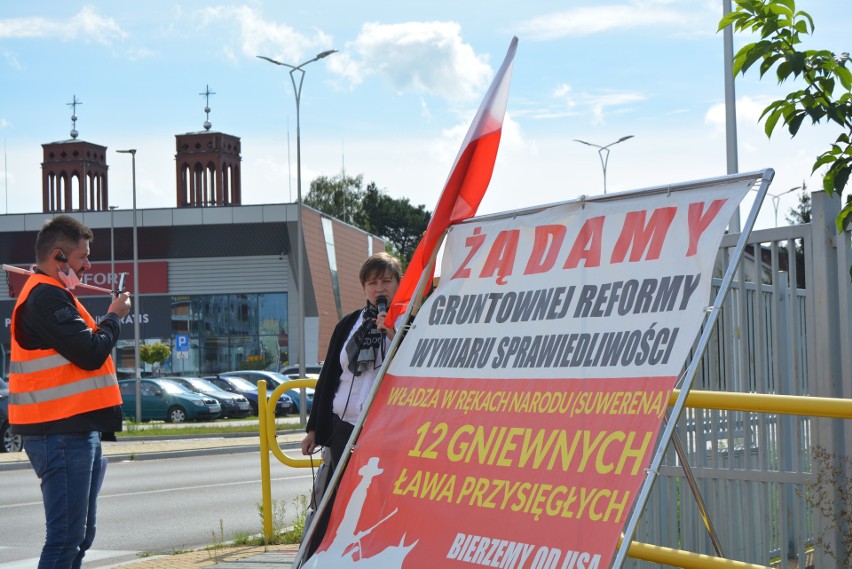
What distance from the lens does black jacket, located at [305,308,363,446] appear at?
225 inches

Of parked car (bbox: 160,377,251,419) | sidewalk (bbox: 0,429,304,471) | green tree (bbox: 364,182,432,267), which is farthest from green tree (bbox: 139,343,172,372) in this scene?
green tree (bbox: 364,182,432,267)

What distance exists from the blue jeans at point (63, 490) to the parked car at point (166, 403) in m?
28.5

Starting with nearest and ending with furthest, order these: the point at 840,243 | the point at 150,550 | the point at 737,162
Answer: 1. the point at 840,243
2. the point at 150,550
3. the point at 737,162

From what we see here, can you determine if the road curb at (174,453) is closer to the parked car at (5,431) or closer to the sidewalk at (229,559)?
the parked car at (5,431)

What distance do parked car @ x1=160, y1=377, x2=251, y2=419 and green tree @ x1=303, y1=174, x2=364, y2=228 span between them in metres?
55.1

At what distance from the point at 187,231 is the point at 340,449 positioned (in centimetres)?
5358

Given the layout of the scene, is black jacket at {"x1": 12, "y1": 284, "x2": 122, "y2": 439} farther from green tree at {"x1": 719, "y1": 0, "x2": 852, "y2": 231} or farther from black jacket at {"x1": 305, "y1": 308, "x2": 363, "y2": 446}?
green tree at {"x1": 719, "y1": 0, "x2": 852, "y2": 231}

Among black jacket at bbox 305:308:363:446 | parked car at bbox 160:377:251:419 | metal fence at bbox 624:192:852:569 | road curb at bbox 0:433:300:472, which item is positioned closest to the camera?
metal fence at bbox 624:192:852:569

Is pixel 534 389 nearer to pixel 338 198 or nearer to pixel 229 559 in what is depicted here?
pixel 229 559

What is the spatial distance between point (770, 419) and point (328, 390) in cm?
222

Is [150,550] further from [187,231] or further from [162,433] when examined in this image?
→ [187,231]

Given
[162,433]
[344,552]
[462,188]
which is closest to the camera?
[344,552]

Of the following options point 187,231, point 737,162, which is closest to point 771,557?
point 737,162

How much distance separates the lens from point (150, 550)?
920 cm
